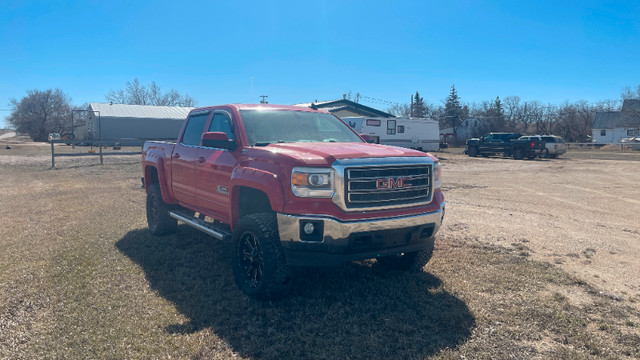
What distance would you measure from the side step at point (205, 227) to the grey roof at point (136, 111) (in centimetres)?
4252

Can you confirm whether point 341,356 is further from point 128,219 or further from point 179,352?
point 128,219

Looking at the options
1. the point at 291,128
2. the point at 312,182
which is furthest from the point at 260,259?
the point at 291,128

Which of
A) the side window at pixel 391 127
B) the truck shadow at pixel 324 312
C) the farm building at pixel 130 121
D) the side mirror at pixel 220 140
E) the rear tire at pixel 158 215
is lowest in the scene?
the truck shadow at pixel 324 312

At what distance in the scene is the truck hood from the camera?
4.00 m

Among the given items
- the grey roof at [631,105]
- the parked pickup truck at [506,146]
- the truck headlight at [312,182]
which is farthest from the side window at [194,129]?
the grey roof at [631,105]

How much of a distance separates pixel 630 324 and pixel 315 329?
8.92 feet

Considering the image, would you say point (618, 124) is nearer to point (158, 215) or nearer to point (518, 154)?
point (518, 154)

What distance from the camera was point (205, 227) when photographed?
5.23 m

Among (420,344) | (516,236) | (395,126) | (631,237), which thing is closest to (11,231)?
(420,344)

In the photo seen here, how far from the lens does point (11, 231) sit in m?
7.15

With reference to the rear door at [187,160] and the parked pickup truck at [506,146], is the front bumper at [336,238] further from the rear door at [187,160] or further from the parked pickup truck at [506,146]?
the parked pickup truck at [506,146]

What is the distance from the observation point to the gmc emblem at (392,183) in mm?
4113

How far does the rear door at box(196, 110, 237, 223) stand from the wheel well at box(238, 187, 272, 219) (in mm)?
139

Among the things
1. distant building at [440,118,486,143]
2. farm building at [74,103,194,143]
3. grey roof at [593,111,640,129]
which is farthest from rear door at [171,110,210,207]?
distant building at [440,118,486,143]
